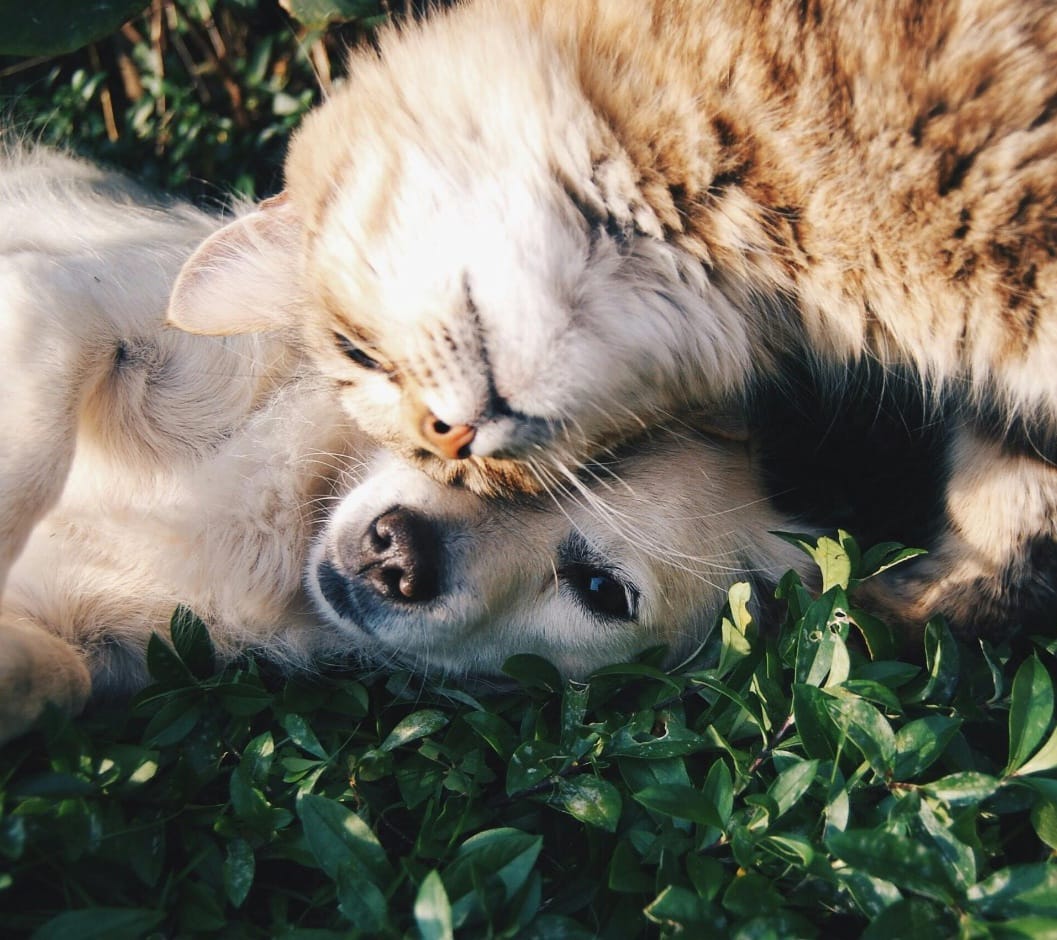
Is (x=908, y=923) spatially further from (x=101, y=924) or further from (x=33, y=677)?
(x=33, y=677)

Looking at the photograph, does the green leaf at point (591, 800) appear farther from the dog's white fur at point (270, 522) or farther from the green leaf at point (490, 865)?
the dog's white fur at point (270, 522)

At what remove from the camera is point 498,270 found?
5.67ft

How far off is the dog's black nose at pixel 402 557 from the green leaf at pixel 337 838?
1.86ft

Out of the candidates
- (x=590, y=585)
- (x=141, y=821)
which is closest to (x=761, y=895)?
(x=590, y=585)

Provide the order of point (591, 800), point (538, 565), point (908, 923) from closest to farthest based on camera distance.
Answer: point (908, 923) < point (591, 800) < point (538, 565)

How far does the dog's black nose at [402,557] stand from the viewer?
2.15 m

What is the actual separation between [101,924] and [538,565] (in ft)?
3.59

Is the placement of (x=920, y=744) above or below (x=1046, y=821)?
above

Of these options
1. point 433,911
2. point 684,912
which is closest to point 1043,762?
point 684,912

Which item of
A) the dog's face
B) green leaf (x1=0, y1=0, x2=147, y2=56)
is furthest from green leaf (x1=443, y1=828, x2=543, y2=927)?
green leaf (x1=0, y1=0, x2=147, y2=56)

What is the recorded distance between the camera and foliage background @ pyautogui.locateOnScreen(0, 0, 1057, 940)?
1.54 meters

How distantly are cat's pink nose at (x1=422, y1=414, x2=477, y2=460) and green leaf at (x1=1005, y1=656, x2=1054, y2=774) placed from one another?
1017 mm

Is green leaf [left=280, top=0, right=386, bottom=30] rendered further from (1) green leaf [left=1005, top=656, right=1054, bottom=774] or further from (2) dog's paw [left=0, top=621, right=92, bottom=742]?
(1) green leaf [left=1005, top=656, right=1054, bottom=774]

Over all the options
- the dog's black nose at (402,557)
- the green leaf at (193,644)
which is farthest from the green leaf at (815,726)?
the green leaf at (193,644)
